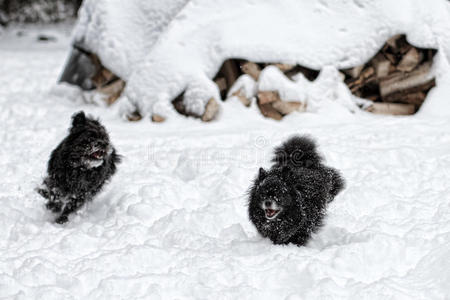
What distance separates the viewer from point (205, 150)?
6.62m

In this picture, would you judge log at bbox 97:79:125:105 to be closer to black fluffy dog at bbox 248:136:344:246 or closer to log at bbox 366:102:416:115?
log at bbox 366:102:416:115

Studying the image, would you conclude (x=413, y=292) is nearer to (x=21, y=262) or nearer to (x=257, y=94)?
(x=21, y=262)

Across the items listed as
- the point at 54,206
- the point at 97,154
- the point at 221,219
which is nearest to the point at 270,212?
the point at 221,219

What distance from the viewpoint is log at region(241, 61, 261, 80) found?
27.4 ft

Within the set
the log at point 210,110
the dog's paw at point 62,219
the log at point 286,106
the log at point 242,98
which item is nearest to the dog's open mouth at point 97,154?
the dog's paw at point 62,219

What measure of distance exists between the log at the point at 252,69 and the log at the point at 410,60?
2742 mm

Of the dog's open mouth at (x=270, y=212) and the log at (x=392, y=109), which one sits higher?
the dog's open mouth at (x=270, y=212)

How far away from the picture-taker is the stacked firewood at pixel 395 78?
8266mm

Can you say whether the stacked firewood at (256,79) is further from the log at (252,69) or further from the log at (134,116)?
the log at (134,116)

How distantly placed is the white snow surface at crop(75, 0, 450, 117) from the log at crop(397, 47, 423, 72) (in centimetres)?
19

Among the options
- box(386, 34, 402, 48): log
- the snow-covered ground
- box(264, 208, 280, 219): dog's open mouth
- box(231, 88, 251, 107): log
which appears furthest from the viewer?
box(386, 34, 402, 48): log

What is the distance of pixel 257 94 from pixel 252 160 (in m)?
2.13

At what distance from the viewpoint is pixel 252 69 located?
8359 millimetres

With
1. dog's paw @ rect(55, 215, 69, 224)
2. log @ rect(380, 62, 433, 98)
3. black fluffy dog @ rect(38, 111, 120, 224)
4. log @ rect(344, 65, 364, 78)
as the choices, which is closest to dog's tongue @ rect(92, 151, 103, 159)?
black fluffy dog @ rect(38, 111, 120, 224)
